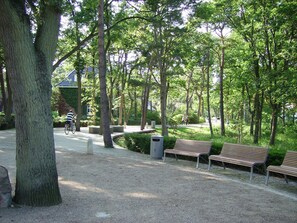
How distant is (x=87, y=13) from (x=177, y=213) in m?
12.5

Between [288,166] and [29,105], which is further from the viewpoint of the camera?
[288,166]

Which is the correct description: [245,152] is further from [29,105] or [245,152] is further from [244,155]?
[29,105]

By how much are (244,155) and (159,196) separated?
3.42 meters

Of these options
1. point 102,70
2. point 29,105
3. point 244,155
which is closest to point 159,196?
point 29,105

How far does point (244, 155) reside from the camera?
889 centimetres

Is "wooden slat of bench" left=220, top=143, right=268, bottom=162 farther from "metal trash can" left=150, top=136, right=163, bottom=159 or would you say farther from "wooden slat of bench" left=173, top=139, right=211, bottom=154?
"metal trash can" left=150, top=136, right=163, bottom=159

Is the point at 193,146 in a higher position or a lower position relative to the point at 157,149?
higher

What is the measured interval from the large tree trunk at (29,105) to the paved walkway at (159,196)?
1.05 feet

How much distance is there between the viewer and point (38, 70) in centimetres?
538

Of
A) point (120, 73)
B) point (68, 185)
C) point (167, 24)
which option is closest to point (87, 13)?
point (167, 24)

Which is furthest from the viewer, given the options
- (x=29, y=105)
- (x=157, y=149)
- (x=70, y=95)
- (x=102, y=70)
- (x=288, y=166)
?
(x=70, y=95)

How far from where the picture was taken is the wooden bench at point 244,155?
8.39m

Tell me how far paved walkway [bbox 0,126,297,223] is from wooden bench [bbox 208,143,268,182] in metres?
0.42

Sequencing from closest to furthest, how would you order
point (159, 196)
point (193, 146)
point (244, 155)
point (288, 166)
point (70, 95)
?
point (159, 196), point (288, 166), point (244, 155), point (193, 146), point (70, 95)
